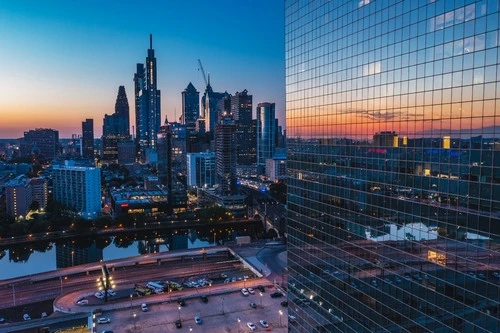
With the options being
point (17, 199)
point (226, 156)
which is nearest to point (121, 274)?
point (17, 199)

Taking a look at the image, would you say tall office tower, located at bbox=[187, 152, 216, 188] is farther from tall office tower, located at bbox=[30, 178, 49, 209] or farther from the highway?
the highway

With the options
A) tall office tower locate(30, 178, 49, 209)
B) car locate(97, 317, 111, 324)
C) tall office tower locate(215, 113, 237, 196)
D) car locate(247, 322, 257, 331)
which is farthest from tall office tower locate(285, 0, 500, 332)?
tall office tower locate(215, 113, 237, 196)

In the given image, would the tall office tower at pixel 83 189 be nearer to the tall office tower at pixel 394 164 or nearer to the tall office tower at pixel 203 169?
the tall office tower at pixel 203 169

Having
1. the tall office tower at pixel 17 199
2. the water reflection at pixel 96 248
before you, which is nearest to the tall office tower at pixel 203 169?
the water reflection at pixel 96 248

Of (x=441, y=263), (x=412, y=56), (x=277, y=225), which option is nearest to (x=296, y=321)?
(x=441, y=263)

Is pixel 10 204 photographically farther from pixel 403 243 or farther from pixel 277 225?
pixel 403 243
